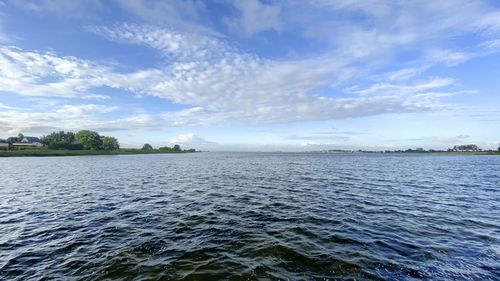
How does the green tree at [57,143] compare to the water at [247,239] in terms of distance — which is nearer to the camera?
the water at [247,239]

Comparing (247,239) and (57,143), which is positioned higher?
(57,143)

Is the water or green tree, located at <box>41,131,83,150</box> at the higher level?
green tree, located at <box>41,131,83,150</box>

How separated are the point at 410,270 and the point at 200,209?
17386 millimetres

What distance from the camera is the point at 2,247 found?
14742 millimetres

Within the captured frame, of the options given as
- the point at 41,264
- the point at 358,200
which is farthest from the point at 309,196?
the point at 41,264

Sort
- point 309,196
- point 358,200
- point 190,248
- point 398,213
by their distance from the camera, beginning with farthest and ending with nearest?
point 309,196 → point 358,200 → point 398,213 → point 190,248

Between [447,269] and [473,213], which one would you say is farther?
[473,213]

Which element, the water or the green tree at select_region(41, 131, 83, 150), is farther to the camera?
the green tree at select_region(41, 131, 83, 150)

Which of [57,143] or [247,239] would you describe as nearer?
[247,239]

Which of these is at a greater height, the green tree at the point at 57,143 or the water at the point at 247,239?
the green tree at the point at 57,143

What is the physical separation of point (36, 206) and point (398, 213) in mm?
34968

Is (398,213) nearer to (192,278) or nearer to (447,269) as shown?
(447,269)

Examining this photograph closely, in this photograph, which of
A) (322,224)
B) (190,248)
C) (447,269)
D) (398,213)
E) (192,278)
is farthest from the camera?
(398,213)

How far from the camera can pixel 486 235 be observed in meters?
17.2
